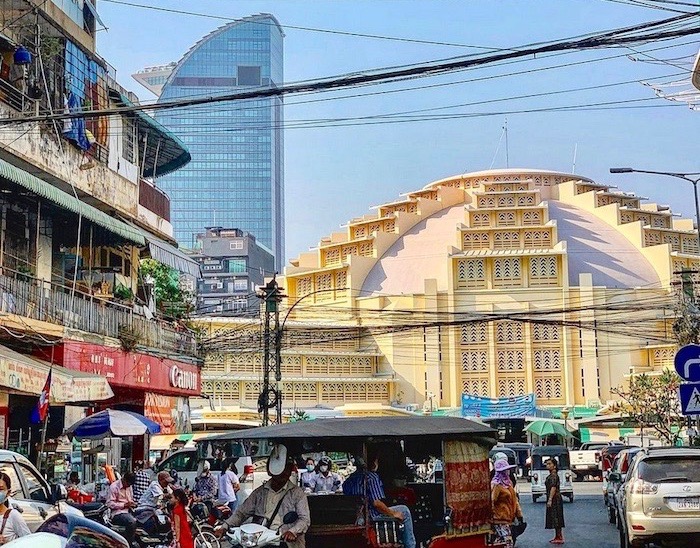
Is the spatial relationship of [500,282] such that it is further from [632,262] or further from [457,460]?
[457,460]

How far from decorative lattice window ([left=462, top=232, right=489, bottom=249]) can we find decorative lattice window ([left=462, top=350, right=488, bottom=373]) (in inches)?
316

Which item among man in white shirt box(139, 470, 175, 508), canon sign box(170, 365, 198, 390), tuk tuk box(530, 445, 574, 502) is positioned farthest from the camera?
tuk tuk box(530, 445, 574, 502)

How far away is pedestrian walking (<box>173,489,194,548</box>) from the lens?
11109 mm

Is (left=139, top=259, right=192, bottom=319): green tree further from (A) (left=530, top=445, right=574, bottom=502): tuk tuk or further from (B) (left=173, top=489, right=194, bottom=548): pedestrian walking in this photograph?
(B) (left=173, top=489, right=194, bottom=548): pedestrian walking

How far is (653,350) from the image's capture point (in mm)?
69375

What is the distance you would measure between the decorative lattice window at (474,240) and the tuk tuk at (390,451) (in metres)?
62.7

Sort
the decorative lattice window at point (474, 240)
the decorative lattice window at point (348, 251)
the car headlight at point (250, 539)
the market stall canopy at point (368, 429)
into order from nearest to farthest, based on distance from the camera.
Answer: the car headlight at point (250, 539), the market stall canopy at point (368, 429), the decorative lattice window at point (474, 240), the decorative lattice window at point (348, 251)

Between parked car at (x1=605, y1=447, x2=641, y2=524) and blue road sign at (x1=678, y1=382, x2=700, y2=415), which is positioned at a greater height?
blue road sign at (x1=678, y1=382, x2=700, y2=415)

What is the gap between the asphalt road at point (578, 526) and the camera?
1803 centimetres

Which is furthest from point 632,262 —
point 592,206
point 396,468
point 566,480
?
point 396,468


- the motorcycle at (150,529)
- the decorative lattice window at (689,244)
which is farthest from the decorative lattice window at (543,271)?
the motorcycle at (150,529)

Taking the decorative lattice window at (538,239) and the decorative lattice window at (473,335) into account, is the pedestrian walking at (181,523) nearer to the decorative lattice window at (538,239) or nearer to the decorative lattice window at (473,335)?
the decorative lattice window at (473,335)

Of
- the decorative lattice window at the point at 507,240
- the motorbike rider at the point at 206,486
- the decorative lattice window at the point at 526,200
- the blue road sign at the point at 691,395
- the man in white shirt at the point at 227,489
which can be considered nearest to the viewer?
the blue road sign at the point at 691,395

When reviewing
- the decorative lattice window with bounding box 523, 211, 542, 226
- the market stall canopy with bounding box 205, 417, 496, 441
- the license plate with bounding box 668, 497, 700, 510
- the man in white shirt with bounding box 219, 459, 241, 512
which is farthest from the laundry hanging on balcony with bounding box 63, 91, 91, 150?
the decorative lattice window with bounding box 523, 211, 542, 226
